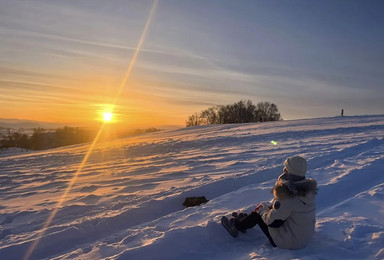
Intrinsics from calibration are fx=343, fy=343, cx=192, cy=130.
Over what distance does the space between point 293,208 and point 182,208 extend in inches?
138

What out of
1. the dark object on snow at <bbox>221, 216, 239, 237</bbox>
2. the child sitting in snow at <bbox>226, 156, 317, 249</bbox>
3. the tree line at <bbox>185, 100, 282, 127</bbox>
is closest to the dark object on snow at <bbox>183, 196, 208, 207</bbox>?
the dark object on snow at <bbox>221, 216, 239, 237</bbox>

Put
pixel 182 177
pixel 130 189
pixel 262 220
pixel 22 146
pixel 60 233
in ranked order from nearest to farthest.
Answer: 1. pixel 262 220
2. pixel 60 233
3. pixel 130 189
4. pixel 182 177
5. pixel 22 146

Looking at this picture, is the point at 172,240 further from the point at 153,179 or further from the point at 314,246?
the point at 153,179

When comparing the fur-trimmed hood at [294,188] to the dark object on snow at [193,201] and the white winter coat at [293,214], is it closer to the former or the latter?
the white winter coat at [293,214]

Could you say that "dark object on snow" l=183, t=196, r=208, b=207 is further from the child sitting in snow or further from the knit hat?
the knit hat

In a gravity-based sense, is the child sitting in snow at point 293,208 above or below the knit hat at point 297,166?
below

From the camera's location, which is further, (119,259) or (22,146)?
(22,146)

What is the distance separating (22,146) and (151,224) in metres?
81.2

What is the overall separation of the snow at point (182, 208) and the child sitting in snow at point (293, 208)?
6.5 inches

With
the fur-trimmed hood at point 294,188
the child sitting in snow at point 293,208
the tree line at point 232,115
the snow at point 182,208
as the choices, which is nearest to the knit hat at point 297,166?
the child sitting in snow at point 293,208

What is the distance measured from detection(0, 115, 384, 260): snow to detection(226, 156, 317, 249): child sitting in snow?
6.5 inches

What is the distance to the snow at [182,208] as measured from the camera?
172 inches

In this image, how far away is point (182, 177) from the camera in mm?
10016

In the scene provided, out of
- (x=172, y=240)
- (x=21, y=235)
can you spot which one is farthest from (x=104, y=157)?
Result: (x=172, y=240)
